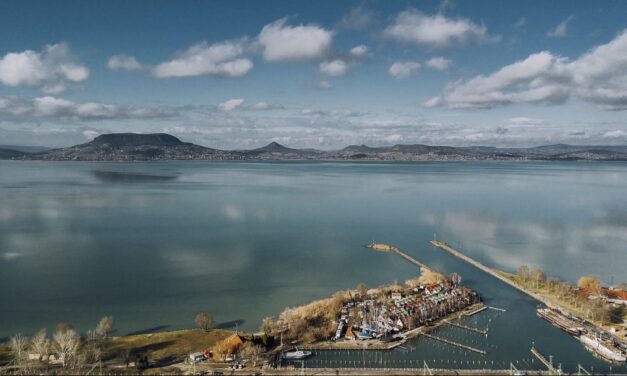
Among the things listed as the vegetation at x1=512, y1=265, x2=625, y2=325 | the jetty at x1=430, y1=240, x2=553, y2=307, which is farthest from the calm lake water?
the vegetation at x1=512, y1=265, x2=625, y2=325

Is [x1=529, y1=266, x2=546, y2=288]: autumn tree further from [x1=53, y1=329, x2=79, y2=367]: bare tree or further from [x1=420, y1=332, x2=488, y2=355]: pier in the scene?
[x1=53, y1=329, x2=79, y2=367]: bare tree

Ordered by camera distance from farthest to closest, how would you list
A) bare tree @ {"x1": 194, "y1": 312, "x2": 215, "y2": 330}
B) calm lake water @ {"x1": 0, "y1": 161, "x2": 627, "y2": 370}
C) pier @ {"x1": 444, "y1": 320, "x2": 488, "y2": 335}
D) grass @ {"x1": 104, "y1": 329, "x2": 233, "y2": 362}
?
calm lake water @ {"x1": 0, "y1": 161, "x2": 627, "y2": 370} → pier @ {"x1": 444, "y1": 320, "x2": 488, "y2": 335} → bare tree @ {"x1": 194, "y1": 312, "x2": 215, "y2": 330} → grass @ {"x1": 104, "y1": 329, "x2": 233, "y2": 362}

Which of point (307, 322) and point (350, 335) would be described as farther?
→ point (307, 322)

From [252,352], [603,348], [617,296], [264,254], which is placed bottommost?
[603,348]

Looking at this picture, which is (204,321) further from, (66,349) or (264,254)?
(264,254)

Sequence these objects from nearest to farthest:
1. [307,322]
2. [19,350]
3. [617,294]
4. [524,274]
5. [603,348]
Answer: [19,350], [603,348], [307,322], [617,294], [524,274]

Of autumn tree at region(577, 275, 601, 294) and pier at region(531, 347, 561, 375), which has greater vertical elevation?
autumn tree at region(577, 275, 601, 294)

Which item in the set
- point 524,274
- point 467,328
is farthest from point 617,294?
point 467,328
